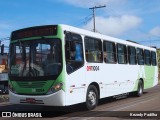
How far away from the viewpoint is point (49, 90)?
12094 mm

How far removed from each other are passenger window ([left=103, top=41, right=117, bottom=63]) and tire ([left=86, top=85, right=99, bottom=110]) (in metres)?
1.75

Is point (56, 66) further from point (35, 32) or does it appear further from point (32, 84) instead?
point (35, 32)

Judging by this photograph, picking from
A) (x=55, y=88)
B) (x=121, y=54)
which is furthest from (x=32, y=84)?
(x=121, y=54)

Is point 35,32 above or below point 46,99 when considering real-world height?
above

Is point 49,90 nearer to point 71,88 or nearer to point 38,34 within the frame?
point 71,88

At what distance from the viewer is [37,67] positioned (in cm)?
1243

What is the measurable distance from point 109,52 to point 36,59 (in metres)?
4.46

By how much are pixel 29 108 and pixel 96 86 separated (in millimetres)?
2800

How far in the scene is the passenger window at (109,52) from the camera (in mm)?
15561

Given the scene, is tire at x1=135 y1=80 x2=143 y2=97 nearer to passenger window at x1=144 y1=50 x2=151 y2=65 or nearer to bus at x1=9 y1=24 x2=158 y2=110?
passenger window at x1=144 y1=50 x2=151 y2=65

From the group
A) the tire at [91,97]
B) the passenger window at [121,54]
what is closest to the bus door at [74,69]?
the tire at [91,97]

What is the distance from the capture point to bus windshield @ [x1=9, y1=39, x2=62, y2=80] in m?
12.2

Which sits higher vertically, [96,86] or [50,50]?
[50,50]

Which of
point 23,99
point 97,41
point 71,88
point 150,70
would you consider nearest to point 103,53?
point 97,41
